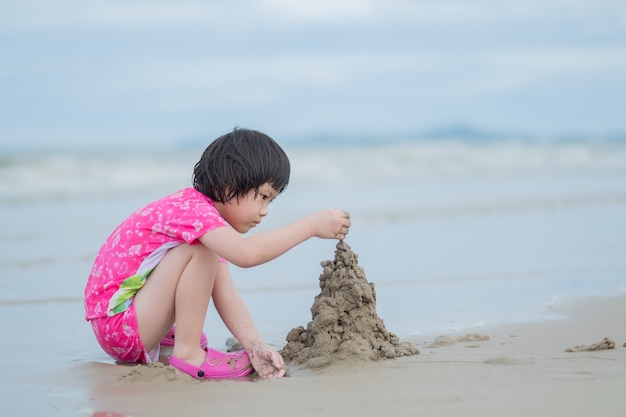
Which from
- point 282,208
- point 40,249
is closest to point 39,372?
point 40,249

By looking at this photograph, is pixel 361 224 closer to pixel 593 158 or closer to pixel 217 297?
pixel 217 297

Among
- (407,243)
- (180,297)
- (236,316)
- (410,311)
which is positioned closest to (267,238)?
(180,297)

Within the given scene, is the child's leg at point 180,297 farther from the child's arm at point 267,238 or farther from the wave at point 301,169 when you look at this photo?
the wave at point 301,169

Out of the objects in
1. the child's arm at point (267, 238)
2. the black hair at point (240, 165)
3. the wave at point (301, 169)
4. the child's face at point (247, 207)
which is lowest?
the child's arm at point (267, 238)

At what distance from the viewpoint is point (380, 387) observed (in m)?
2.99

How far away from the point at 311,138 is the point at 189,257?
43170 millimetres

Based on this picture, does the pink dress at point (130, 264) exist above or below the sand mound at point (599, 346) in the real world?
above

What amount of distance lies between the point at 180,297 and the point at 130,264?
0.26 meters

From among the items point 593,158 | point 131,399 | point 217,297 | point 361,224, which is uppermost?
point 593,158

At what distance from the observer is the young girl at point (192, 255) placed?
3355 millimetres

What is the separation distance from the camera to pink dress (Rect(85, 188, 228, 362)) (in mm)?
3420

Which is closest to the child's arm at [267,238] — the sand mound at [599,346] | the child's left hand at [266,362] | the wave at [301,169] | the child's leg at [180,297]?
the child's leg at [180,297]

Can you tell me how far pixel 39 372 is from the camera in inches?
138

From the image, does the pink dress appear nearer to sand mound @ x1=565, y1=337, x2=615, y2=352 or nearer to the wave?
sand mound @ x1=565, y1=337, x2=615, y2=352
